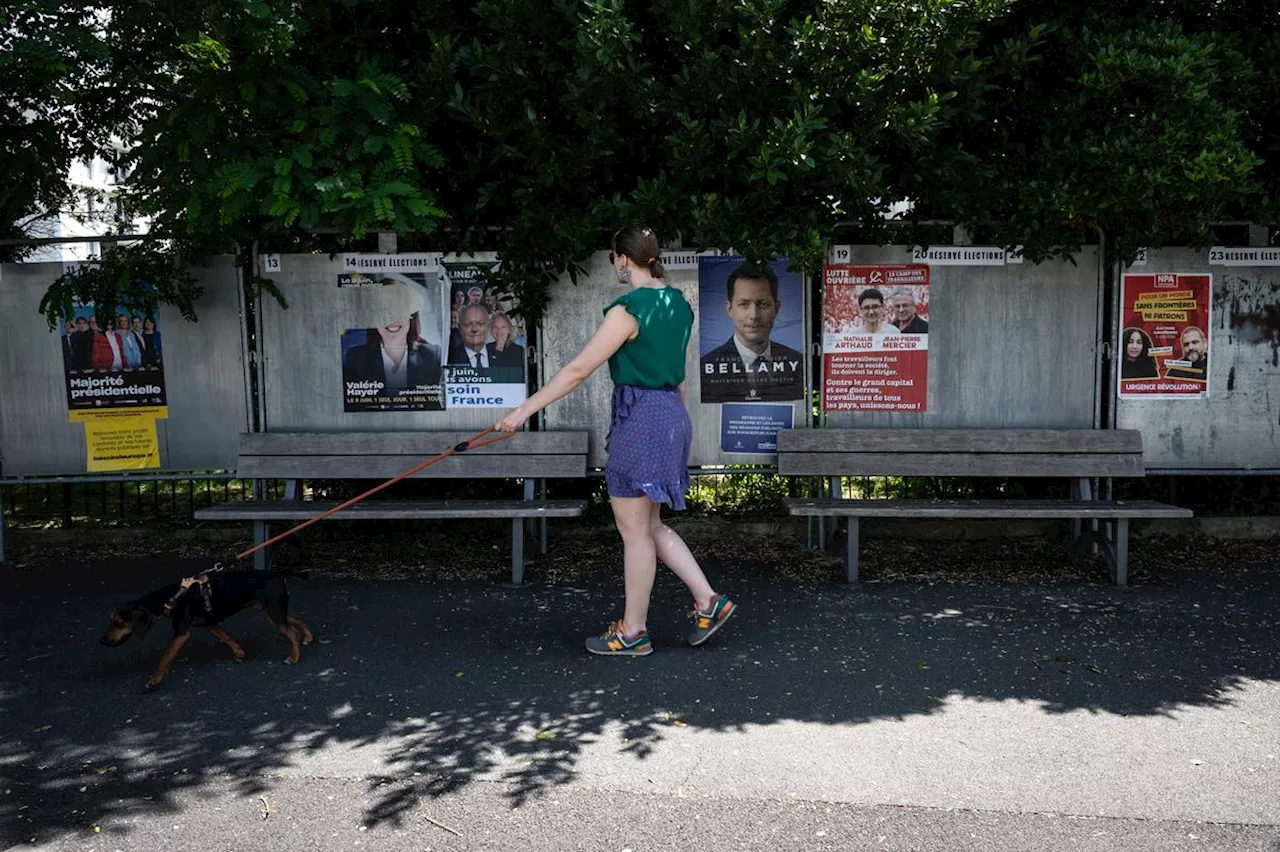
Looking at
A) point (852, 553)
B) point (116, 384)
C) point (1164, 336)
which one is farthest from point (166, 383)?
point (1164, 336)

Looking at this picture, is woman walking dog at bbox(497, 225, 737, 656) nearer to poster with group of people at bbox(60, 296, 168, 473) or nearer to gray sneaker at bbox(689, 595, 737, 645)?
gray sneaker at bbox(689, 595, 737, 645)

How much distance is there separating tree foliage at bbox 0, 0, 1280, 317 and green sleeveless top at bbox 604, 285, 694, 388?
1.43 metres

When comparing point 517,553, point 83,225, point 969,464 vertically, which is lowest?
point 517,553

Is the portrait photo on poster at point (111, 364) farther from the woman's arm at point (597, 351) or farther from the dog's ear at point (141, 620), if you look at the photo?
the woman's arm at point (597, 351)

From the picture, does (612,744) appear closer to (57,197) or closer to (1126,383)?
(1126,383)

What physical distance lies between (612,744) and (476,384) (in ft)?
12.2

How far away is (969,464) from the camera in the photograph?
7.39m

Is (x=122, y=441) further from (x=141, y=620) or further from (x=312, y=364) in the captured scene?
(x=141, y=620)

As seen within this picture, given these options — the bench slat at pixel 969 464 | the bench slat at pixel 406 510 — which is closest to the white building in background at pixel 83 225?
the bench slat at pixel 406 510

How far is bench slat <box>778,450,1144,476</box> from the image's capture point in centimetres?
735

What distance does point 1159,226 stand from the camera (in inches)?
280

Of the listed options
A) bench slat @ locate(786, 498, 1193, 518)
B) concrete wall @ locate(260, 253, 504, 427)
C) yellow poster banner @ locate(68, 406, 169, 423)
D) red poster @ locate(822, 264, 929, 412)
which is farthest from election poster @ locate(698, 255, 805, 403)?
yellow poster banner @ locate(68, 406, 169, 423)

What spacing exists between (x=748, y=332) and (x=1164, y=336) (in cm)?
275

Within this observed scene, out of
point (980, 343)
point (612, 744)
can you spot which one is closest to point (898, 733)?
point (612, 744)
